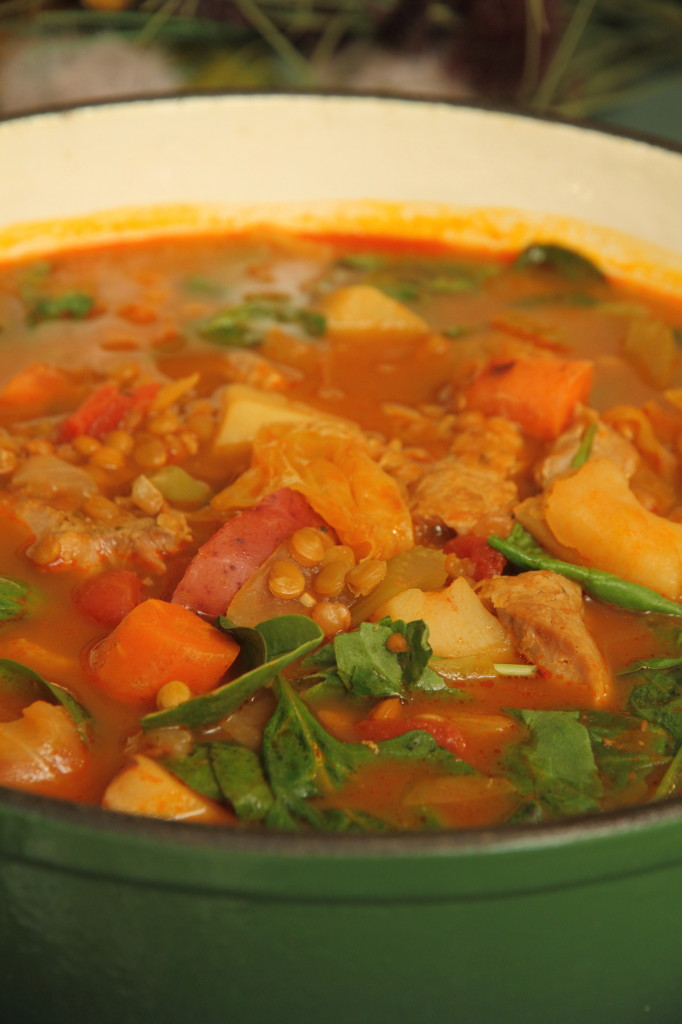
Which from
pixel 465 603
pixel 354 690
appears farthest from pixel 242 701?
pixel 465 603

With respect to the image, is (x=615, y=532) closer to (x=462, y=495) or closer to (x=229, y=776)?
(x=462, y=495)

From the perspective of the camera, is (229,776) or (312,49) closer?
(229,776)

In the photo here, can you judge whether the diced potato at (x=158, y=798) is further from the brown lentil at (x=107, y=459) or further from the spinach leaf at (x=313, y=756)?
the brown lentil at (x=107, y=459)

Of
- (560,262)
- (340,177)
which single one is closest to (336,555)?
(560,262)

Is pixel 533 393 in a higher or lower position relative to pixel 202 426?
higher

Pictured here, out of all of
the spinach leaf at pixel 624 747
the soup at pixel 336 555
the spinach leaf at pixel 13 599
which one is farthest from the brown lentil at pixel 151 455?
the spinach leaf at pixel 624 747

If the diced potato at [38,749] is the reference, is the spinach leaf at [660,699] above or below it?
above

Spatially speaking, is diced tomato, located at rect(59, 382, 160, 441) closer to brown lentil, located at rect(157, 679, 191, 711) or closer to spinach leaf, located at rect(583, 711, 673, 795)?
brown lentil, located at rect(157, 679, 191, 711)
